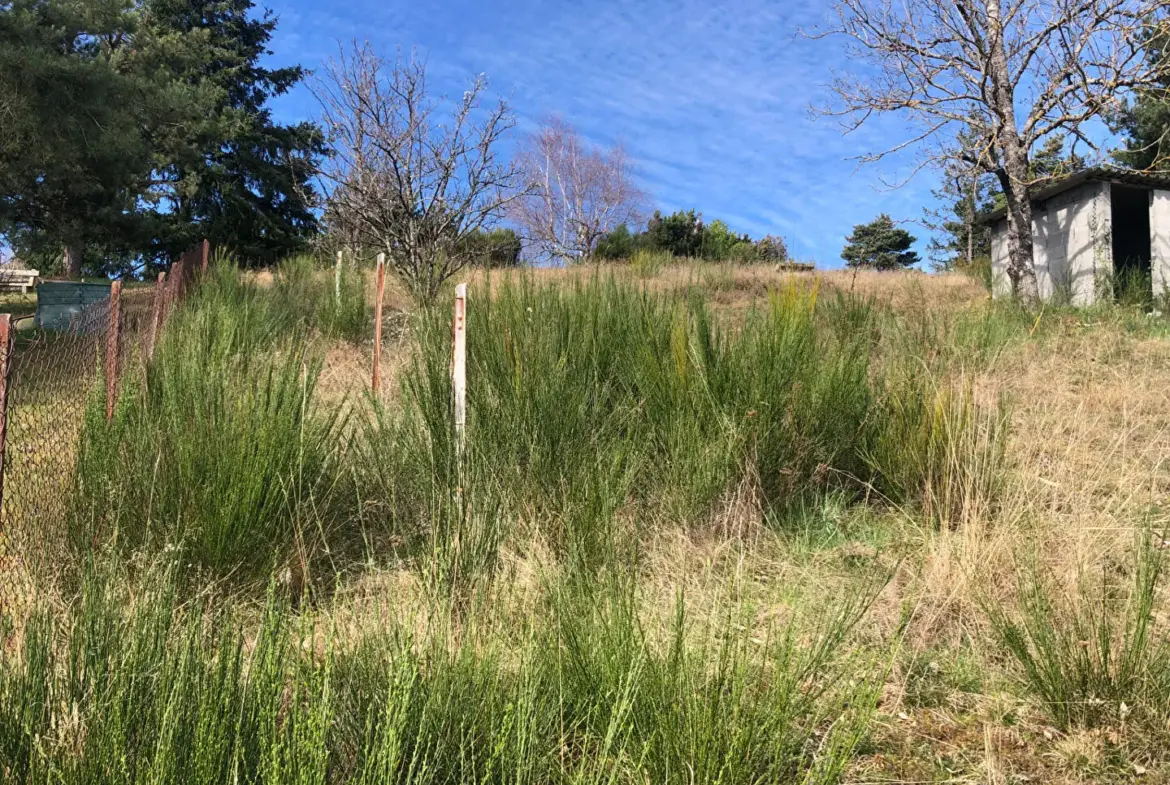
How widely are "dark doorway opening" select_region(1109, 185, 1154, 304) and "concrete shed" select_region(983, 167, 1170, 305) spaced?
0.9 inches

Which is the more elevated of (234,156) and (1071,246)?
(234,156)

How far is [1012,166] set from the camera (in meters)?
11.0

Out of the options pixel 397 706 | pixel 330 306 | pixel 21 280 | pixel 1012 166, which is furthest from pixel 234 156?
pixel 397 706

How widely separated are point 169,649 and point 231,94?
29771mm

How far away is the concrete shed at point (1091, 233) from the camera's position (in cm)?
1145

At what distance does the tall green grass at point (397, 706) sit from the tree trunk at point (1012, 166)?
11.1 meters

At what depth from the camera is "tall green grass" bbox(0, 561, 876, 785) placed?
1.23m

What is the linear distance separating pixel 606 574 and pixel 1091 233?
1378 centimetres

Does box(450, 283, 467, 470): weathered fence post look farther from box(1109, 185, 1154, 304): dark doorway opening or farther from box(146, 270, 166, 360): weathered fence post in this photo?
box(1109, 185, 1154, 304): dark doorway opening

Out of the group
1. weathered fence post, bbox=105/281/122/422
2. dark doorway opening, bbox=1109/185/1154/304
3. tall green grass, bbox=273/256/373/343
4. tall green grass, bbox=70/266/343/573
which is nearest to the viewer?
tall green grass, bbox=70/266/343/573

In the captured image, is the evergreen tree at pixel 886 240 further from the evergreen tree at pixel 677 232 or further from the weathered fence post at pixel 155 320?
the weathered fence post at pixel 155 320

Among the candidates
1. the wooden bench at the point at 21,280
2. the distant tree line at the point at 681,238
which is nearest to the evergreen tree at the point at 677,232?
the distant tree line at the point at 681,238

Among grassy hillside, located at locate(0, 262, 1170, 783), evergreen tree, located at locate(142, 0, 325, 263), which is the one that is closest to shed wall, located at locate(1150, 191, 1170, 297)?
grassy hillside, located at locate(0, 262, 1170, 783)

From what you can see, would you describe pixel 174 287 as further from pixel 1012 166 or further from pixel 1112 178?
pixel 1112 178
